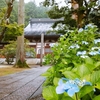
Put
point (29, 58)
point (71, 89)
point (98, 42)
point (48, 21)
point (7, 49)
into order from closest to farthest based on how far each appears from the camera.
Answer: point (71, 89), point (98, 42), point (7, 49), point (29, 58), point (48, 21)

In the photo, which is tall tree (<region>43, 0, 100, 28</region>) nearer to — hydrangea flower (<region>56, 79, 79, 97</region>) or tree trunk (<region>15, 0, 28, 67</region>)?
tree trunk (<region>15, 0, 28, 67</region>)

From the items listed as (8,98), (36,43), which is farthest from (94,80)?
(36,43)

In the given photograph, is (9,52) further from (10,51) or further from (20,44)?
(20,44)

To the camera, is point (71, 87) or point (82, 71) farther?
point (82, 71)

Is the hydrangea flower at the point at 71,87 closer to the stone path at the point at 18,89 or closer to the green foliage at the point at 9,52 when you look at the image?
the stone path at the point at 18,89

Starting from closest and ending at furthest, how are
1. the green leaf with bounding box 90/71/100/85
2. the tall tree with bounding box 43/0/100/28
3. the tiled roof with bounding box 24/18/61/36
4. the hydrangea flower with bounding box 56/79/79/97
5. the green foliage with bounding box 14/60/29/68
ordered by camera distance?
the hydrangea flower with bounding box 56/79/79/97
the green leaf with bounding box 90/71/100/85
the tall tree with bounding box 43/0/100/28
the green foliage with bounding box 14/60/29/68
the tiled roof with bounding box 24/18/61/36

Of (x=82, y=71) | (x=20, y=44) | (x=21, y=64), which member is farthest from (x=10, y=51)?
(x=82, y=71)

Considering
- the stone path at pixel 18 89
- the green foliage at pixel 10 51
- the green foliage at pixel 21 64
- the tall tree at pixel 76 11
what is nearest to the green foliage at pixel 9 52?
the green foliage at pixel 10 51

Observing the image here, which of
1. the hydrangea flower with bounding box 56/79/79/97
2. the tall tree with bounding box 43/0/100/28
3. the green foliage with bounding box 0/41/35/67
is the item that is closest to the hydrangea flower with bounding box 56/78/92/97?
the hydrangea flower with bounding box 56/79/79/97

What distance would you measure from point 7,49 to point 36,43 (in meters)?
4.10

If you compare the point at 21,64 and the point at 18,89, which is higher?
the point at 18,89

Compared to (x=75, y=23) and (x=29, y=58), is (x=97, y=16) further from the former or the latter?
(x=29, y=58)

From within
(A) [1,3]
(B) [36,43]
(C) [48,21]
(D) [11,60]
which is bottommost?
(D) [11,60]

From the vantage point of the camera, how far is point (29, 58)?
2028 cm
